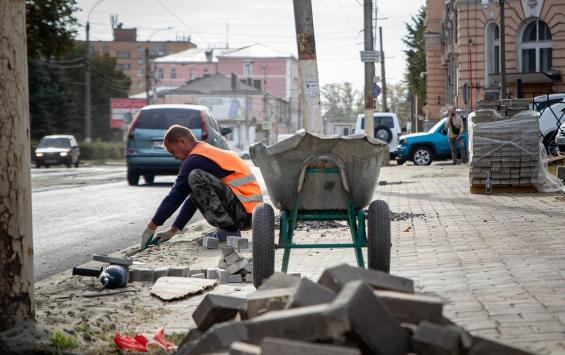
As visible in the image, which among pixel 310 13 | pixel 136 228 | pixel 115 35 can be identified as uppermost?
pixel 115 35

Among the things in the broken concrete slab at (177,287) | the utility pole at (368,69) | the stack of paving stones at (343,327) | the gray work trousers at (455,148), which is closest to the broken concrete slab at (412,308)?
the stack of paving stones at (343,327)

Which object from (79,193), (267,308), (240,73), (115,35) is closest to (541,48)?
(79,193)

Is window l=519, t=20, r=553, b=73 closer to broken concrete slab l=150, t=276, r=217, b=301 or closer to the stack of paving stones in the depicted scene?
broken concrete slab l=150, t=276, r=217, b=301

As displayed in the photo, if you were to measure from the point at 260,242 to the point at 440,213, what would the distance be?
6.89 m

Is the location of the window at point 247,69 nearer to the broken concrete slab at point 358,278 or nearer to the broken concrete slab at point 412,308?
the broken concrete slab at point 358,278

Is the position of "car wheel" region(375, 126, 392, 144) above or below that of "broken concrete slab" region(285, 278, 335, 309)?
above

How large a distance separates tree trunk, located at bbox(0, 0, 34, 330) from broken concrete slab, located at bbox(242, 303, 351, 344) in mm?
2164

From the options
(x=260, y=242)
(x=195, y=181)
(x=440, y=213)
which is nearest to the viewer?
(x=260, y=242)

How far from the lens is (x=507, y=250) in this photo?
9031 mm

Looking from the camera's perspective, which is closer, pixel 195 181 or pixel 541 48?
pixel 195 181

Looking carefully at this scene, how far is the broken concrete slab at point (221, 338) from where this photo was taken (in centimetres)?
440

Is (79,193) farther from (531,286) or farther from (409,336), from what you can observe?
(409,336)

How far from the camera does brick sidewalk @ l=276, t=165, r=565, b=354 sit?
559cm

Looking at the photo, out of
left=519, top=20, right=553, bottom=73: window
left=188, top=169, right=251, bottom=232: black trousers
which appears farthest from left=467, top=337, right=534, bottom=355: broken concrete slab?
left=519, top=20, right=553, bottom=73: window
